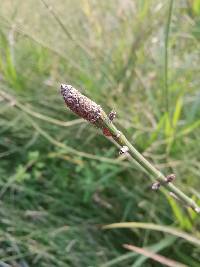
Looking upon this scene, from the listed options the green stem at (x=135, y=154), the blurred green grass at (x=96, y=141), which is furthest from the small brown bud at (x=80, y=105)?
the blurred green grass at (x=96, y=141)

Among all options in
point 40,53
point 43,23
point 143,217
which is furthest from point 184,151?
point 43,23

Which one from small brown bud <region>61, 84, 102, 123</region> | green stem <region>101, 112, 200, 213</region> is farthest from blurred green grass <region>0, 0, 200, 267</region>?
small brown bud <region>61, 84, 102, 123</region>

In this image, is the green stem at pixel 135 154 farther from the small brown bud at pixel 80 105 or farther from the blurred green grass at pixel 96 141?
the blurred green grass at pixel 96 141

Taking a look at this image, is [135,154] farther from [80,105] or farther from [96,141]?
[96,141]

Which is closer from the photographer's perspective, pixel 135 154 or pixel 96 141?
pixel 135 154

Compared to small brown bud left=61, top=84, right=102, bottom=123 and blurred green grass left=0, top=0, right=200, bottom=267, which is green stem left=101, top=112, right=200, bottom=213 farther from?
→ blurred green grass left=0, top=0, right=200, bottom=267

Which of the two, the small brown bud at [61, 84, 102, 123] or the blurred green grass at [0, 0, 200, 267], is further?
the blurred green grass at [0, 0, 200, 267]

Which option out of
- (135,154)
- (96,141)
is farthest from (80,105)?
(96,141)
